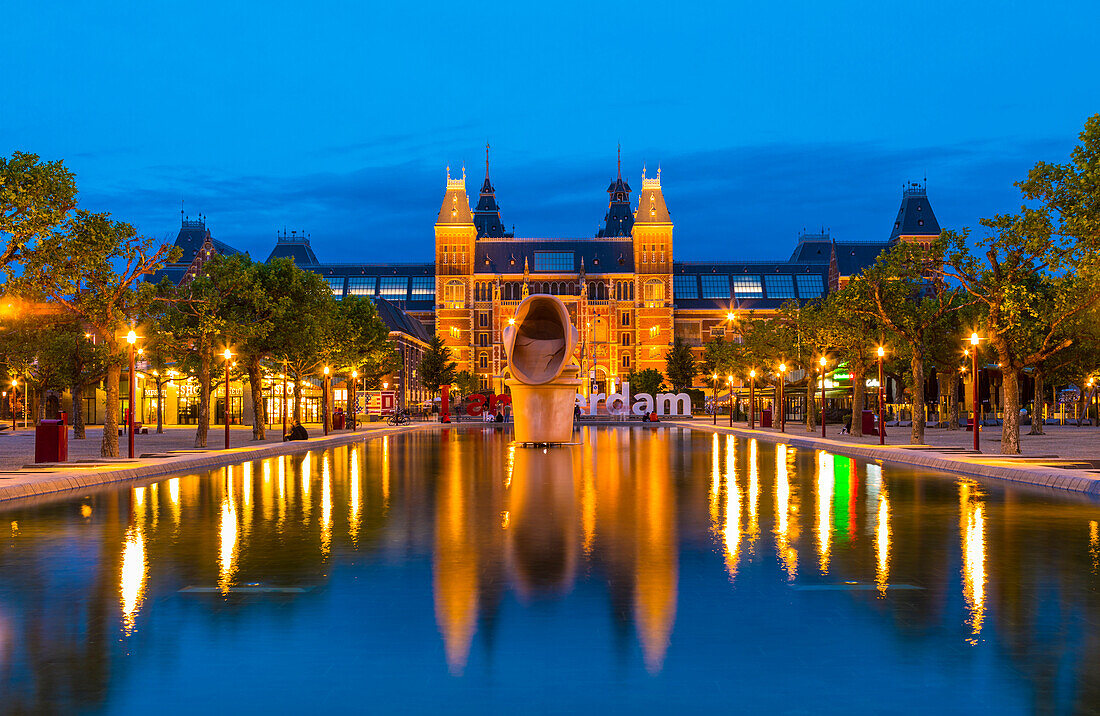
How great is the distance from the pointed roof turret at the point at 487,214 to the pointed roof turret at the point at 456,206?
22757 mm

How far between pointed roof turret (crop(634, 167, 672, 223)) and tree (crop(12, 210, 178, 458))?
425 ft

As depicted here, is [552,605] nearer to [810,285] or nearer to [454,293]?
[454,293]

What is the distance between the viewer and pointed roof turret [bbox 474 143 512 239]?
18512 centimetres

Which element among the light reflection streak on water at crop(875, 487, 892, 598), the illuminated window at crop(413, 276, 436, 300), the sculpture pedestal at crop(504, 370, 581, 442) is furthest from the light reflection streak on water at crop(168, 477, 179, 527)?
the illuminated window at crop(413, 276, 436, 300)

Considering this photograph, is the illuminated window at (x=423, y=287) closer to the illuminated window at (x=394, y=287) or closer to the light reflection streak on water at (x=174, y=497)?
the illuminated window at (x=394, y=287)

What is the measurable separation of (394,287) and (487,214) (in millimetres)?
23893

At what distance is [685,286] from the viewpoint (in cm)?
17212

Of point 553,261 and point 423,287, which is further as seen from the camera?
point 423,287

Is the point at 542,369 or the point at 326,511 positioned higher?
the point at 542,369

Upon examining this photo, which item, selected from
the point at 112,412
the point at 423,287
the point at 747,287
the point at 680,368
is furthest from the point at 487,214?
the point at 112,412

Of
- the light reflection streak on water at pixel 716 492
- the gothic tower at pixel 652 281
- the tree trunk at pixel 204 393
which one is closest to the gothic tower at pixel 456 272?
the gothic tower at pixel 652 281

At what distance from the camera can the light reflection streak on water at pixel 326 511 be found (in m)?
13.4

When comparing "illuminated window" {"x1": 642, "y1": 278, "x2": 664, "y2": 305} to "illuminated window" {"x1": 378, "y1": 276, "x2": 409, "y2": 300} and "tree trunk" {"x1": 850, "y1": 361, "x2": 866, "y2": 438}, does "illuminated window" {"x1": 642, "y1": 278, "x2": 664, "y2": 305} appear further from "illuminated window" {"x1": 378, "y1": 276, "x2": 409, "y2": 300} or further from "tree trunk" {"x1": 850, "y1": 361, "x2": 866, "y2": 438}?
"tree trunk" {"x1": 850, "y1": 361, "x2": 866, "y2": 438}

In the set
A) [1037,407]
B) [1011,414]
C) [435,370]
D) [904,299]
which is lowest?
[1037,407]
